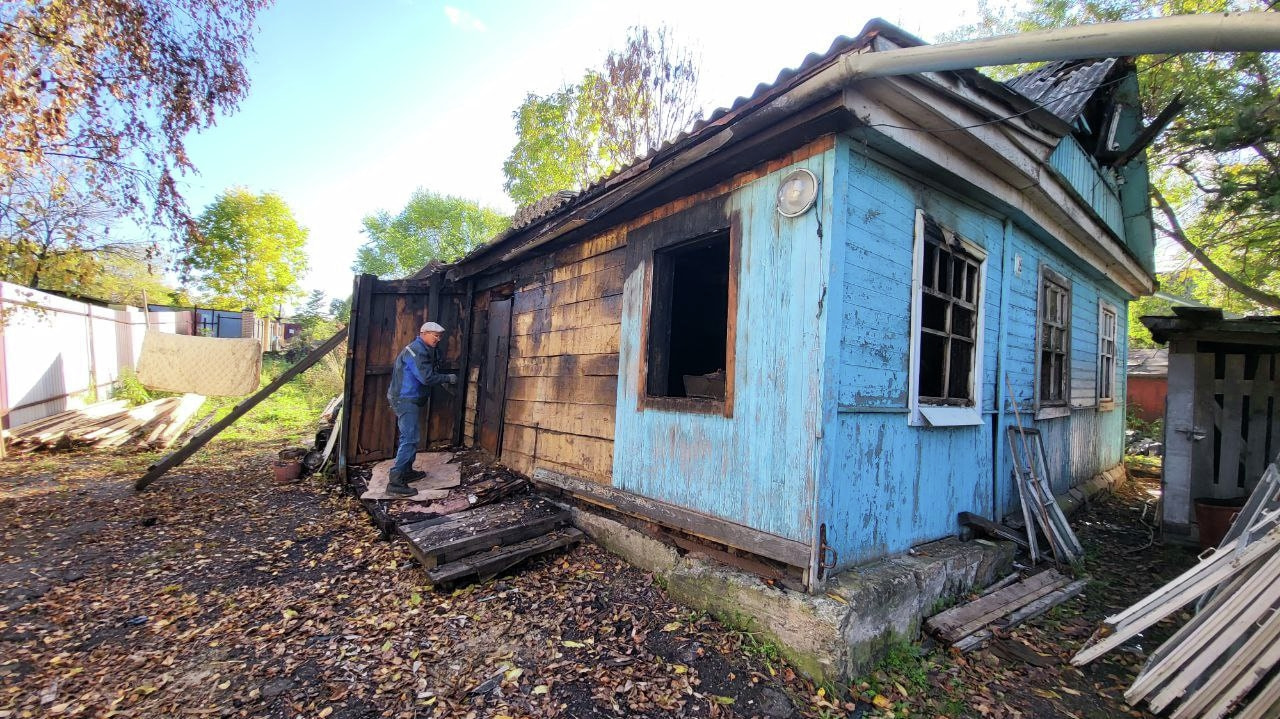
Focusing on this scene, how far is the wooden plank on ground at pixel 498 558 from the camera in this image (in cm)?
365

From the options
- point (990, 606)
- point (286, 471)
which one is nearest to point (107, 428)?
point (286, 471)

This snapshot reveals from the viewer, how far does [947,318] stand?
3893mm

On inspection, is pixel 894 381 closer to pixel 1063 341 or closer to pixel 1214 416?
pixel 1063 341

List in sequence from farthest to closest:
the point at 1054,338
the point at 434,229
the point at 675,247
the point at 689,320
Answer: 1. the point at 434,229
2. the point at 689,320
3. the point at 1054,338
4. the point at 675,247

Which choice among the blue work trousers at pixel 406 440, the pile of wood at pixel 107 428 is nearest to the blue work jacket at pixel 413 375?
the blue work trousers at pixel 406 440

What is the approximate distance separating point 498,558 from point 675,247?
2.99 metres

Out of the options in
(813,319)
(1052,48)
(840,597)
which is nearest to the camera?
(1052,48)

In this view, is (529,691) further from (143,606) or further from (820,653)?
(143,606)

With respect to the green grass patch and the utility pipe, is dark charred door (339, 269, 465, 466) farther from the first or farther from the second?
the utility pipe

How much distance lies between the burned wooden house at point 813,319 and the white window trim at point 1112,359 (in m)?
0.92

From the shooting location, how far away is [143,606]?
3.41 meters

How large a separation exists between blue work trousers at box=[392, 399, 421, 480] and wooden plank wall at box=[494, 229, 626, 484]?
110 centimetres

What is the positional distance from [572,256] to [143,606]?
4505 mm

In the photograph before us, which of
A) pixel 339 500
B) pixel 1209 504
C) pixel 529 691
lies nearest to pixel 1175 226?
pixel 1209 504
